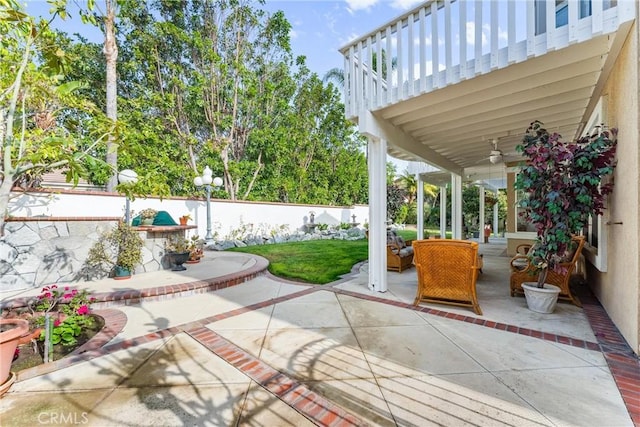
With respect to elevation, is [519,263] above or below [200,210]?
below

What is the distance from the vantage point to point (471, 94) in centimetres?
399

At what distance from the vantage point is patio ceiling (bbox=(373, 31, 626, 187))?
314cm

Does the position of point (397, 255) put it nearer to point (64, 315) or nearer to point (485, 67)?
point (485, 67)

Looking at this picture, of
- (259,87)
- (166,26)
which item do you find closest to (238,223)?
(259,87)

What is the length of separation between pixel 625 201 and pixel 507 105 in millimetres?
2016

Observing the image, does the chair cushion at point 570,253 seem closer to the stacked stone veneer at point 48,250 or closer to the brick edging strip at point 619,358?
the brick edging strip at point 619,358

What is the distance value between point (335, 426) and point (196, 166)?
42.4 ft

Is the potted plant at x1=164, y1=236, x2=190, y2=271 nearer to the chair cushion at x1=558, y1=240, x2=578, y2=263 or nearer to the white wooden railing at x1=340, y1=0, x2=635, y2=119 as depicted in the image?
the white wooden railing at x1=340, y1=0, x2=635, y2=119

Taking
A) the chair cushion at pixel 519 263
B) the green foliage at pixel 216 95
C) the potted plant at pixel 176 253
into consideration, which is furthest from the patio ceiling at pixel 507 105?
the green foliage at pixel 216 95

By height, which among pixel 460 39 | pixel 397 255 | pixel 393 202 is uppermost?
pixel 460 39

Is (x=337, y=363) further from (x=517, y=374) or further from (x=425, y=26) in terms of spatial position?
(x=425, y=26)

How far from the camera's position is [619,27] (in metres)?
2.60

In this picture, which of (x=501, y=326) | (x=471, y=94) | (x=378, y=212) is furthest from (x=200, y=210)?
(x=501, y=326)

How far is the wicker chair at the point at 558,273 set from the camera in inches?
152
